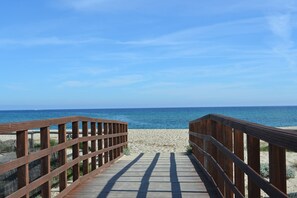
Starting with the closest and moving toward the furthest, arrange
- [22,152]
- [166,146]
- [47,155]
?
1. [22,152]
2. [47,155]
3. [166,146]

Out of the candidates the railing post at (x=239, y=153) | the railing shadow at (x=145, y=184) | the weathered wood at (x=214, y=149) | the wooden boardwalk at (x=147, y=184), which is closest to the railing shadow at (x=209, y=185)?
the wooden boardwalk at (x=147, y=184)

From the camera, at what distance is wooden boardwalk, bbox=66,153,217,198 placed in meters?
6.36

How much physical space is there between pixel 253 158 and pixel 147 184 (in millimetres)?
3791

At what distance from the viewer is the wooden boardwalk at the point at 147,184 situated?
6.36m

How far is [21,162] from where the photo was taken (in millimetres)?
4273

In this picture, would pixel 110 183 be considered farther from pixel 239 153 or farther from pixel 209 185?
pixel 239 153

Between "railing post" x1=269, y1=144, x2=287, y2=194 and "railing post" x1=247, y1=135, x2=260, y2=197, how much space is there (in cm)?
64

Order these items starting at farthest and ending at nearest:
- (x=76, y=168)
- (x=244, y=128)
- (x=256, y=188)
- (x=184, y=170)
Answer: (x=184, y=170) → (x=76, y=168) → (x=244, y=128) → (x=256, y=188)

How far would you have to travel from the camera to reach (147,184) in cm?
722

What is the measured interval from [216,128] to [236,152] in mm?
1877

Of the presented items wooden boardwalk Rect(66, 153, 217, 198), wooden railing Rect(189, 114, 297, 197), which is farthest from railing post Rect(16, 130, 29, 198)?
wooden railing Rect(189, 114, 297, 197)

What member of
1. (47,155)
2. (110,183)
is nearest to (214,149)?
(110,183)

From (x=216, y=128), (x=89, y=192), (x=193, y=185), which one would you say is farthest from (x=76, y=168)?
(x=216, y=128)

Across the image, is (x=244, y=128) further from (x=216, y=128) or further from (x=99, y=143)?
(x=99, y=143)
